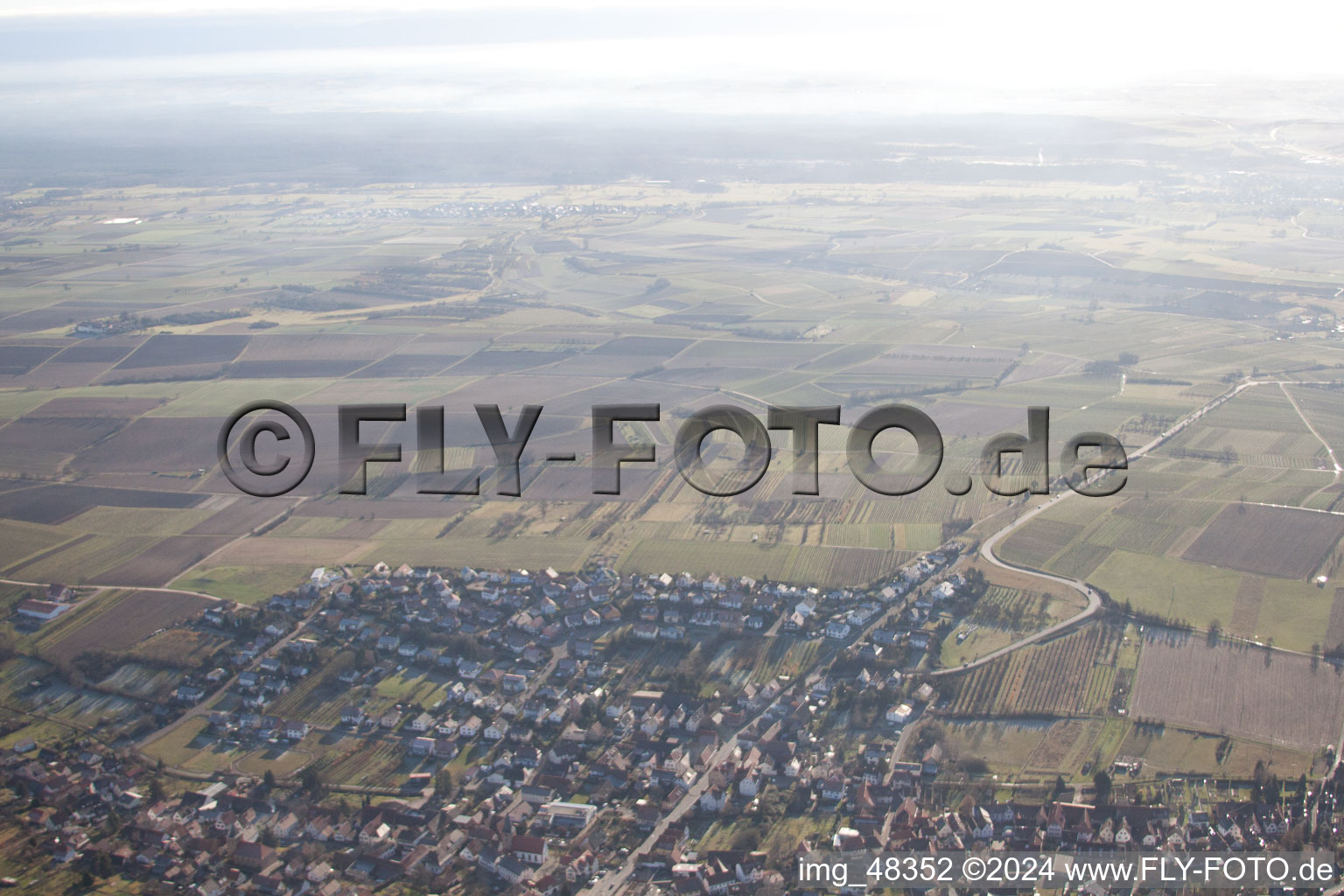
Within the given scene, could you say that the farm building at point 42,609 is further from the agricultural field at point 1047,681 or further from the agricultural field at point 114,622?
the agricultural field at point 1047,681

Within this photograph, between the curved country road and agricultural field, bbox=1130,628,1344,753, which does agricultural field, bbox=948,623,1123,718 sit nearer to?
the curved country road

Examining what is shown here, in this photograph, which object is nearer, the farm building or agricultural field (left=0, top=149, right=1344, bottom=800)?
agricultural field (left=0, top=149, right=1344, bottom=800)

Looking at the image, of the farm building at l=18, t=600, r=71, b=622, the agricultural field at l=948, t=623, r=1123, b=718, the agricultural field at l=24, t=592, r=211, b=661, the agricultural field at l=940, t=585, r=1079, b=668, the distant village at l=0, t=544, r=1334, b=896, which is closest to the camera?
A: the distant village at l=0, t=544, r=1334, b=896

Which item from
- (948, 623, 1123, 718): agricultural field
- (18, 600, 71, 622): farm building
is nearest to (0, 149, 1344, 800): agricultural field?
(948, 623, 1123, 718): agricultural field

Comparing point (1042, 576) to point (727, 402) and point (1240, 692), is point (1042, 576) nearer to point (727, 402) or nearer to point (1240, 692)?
point (1240, 692)

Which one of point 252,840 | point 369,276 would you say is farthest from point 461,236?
point 252,840

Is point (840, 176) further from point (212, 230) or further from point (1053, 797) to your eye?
point (1053, 797)

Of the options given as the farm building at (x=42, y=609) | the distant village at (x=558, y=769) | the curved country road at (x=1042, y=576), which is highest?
the curved country road at (x=1042, y=576)

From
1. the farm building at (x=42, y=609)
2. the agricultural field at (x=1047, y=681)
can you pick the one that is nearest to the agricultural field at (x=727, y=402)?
the agricultural field at (x=1047, y=681)
